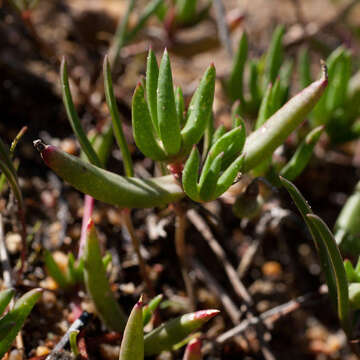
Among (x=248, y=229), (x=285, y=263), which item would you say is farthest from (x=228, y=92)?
(x=285, y=263)

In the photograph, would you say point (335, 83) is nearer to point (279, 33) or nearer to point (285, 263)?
point (279, 33)

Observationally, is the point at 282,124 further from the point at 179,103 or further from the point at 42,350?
the point at 42,350

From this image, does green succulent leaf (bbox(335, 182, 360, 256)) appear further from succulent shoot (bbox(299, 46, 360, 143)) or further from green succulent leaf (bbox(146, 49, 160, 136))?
green succulent leaf (bbox(146, 49, 160, 136))

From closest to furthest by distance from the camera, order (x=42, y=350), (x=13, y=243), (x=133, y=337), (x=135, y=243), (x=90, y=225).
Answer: (x=133, y=337), (x=90, y=225), (x=42, y=350), (x=135, y=243), (x=13, y=243)

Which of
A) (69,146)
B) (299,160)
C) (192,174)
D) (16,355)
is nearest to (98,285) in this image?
(16,355)

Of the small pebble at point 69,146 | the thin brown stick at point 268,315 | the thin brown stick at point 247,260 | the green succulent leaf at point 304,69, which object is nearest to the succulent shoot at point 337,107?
the green succulent leaf at point 304,69

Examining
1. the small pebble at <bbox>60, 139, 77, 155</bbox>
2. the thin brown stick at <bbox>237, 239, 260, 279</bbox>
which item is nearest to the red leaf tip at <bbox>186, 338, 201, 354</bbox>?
the thin brown stick at <bbox>237, 239, 260, 279</bbox>

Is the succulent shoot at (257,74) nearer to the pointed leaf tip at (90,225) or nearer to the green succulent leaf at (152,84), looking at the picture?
the green succulent leaf at (152,84)

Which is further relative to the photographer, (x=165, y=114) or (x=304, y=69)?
(x=304, y=69)

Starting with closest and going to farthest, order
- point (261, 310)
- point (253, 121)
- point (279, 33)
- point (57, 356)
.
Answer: point (57, 356), point (279, 33), point (261, 310), point (253, 121)
